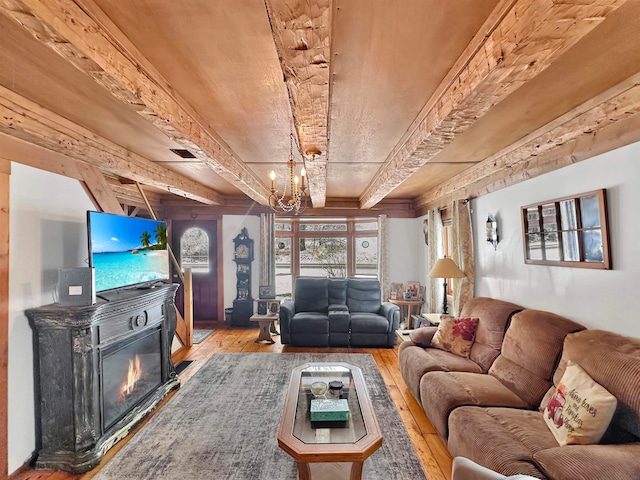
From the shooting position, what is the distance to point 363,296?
17.9 feet

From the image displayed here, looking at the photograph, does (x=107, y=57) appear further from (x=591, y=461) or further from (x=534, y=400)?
(x=534, y=400)

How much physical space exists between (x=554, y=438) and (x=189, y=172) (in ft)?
14.0

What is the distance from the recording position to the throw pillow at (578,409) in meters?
1.73

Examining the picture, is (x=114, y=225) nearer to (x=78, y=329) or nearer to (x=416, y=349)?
(x=78, y=329)

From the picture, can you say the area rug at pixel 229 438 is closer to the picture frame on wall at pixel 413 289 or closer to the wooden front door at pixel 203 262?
the picture frame on wall at pixel 413 289

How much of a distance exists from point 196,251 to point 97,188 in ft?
11.1

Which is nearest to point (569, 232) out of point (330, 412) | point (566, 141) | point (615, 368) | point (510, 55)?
point (566, 141)

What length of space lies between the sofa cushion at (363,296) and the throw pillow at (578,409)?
3359 mm

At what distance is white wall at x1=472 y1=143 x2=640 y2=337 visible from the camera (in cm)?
205

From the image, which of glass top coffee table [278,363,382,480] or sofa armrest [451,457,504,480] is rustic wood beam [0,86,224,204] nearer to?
glass top coffee table [278,363,382,480]

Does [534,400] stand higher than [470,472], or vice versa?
[470,472]

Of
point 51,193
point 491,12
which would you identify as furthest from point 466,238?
point 51,193

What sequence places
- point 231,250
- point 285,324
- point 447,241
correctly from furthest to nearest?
point 231,250, point 447,241, point 285,324

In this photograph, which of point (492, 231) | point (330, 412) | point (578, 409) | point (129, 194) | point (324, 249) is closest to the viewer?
point (578, 409)
